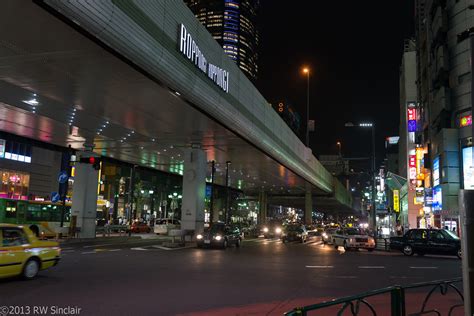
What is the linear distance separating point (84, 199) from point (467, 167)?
103 feet

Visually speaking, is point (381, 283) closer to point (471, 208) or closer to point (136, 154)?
point (471, 208)

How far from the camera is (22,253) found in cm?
1264

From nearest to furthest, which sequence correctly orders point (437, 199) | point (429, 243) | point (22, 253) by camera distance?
point (22, 253) < point (429, 243) < point (437, 199)

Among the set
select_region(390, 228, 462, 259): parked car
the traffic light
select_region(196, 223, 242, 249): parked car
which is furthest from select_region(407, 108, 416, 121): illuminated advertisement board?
the traffic light

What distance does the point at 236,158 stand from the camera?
43.8 metres

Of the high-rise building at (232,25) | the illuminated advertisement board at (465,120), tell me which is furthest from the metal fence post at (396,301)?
the high-rise building at (232,25)

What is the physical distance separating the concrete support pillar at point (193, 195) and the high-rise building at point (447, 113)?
21075mm

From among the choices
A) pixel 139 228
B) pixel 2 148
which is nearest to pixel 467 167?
pixel 139 228

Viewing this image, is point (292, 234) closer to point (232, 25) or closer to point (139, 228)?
point (139, 228)

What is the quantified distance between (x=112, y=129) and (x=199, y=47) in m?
11.3

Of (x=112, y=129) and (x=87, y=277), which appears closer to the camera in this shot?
(x=87, y=277)

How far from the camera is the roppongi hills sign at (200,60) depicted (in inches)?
809

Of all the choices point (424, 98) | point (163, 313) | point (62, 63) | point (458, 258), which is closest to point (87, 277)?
point (163, 313)

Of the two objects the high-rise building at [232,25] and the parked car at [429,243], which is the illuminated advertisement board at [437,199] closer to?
the parked car at [429,243]
